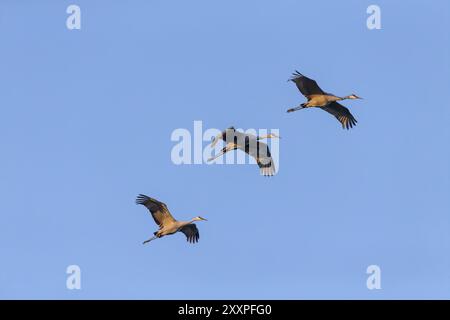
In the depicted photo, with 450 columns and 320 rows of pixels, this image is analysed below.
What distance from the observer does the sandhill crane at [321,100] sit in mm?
31562

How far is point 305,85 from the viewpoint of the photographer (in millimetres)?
31719

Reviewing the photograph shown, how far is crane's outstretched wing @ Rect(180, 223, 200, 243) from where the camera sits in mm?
33438

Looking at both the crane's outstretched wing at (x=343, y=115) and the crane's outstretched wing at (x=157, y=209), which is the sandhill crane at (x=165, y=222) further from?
the crane's outstretched wing at (x=343, y=115)

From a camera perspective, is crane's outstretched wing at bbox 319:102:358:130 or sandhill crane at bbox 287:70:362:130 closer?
sandhill crane at bbox 287:70:362:130

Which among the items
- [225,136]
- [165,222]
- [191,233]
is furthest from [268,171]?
[165,222]

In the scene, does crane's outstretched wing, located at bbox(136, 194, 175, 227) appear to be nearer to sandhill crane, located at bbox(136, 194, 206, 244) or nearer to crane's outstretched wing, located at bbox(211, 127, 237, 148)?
sandhill crane, located at bbox(136, 194, 206, 244)

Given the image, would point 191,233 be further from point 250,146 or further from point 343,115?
point 343,115

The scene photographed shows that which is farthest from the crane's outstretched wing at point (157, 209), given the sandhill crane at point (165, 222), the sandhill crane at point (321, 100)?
the sandhill crane at point (321, 100)

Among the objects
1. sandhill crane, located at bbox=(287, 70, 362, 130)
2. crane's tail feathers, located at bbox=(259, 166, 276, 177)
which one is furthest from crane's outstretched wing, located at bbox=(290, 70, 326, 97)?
crane's tail feathers, located at bbox=(259, 166, 276, 177)

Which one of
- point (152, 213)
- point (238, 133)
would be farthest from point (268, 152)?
point (152, 213)

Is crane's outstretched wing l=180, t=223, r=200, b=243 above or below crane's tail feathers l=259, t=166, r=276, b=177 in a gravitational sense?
below
